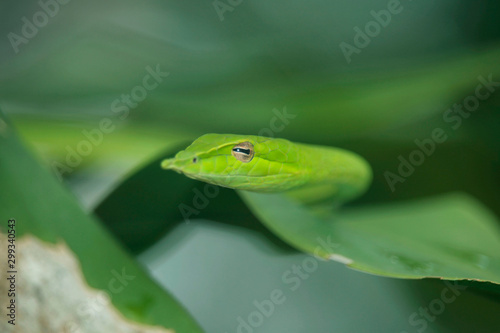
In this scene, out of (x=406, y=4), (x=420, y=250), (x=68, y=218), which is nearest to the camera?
(x=68, y=218)

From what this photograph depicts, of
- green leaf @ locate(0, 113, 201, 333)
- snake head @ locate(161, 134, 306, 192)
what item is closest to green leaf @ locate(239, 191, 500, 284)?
snake head @ locate(161, 134, 306, 192)

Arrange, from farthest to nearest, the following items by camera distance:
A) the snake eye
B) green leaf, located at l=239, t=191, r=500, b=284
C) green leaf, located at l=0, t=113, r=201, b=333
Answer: the snake eye < green leaf, located at l=239, t=191, r=500, b=284 < green leaf, located at l=0, t=113, r=201, b=333

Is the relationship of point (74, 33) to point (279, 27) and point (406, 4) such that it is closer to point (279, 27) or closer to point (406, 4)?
point (279, 27)

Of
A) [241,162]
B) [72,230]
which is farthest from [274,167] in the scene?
[72,230]

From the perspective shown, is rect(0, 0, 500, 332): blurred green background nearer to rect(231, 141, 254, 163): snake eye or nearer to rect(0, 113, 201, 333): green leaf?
rect(231, 141, 254, 163): snake eye

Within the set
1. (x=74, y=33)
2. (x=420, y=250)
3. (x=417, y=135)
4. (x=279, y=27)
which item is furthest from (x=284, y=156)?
(x=74, y=33)

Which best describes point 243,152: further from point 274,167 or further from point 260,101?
point 260,101
